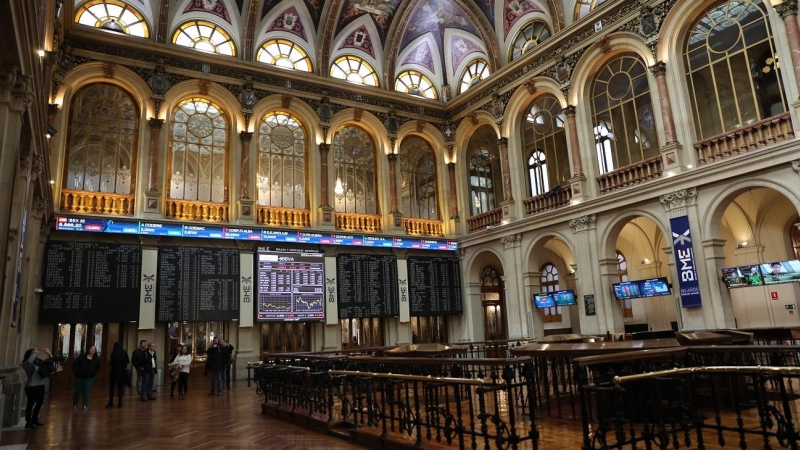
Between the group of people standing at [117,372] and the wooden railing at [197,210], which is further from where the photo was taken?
the wooden railing at [197,210]

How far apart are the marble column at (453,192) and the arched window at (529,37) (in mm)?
4248

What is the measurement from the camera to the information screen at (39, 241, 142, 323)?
42.0ft

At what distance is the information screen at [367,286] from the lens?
54.4 feet

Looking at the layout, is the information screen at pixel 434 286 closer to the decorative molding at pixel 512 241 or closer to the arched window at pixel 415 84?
the decorative molding at pixel 512 241

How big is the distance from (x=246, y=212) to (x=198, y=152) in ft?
7.56

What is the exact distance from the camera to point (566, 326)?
1909 cm

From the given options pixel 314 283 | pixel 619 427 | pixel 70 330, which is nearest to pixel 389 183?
pixel 314 283

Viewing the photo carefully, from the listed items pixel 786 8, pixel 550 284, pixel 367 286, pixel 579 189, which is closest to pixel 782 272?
pixel 579 189

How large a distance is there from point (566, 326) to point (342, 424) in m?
14.1

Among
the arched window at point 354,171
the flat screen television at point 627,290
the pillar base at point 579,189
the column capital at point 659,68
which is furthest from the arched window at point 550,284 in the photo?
the column capital at point 659,68

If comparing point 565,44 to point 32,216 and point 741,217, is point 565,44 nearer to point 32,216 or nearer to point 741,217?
point 741,217

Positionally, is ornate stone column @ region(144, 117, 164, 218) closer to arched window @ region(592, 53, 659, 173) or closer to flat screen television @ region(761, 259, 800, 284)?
arched window @ region(592, 53, 659, 173)

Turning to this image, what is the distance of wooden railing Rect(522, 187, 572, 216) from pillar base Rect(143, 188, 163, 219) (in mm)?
10631

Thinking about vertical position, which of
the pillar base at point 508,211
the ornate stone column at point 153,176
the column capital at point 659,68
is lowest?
the pillar base at point 508,211
